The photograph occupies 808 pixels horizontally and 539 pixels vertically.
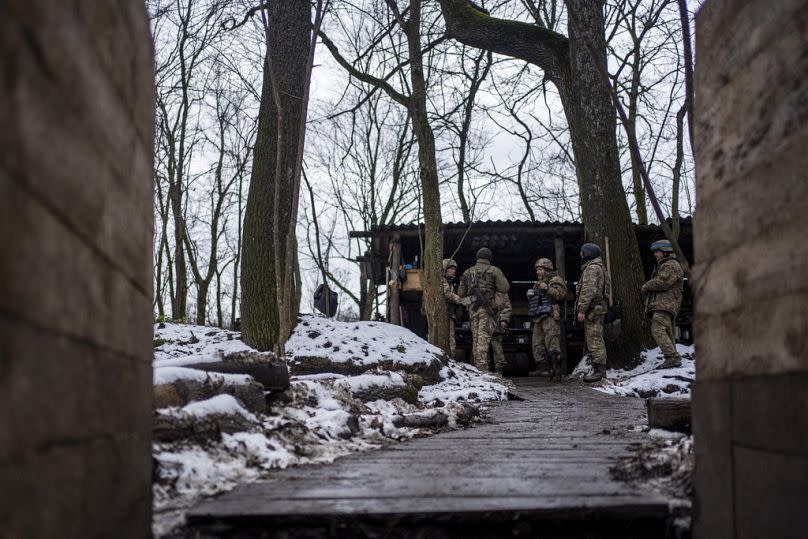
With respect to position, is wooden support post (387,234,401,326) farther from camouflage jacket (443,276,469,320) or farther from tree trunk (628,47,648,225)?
tree trunk (628,47,648,225)

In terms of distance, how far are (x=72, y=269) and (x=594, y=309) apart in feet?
34.1

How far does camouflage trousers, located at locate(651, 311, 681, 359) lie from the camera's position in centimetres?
1038

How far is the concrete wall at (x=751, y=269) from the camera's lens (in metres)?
1.79

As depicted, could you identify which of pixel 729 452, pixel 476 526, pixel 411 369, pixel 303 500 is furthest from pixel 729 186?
pixel 411 369

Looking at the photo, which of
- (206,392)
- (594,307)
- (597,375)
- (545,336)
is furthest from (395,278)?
(206,392)

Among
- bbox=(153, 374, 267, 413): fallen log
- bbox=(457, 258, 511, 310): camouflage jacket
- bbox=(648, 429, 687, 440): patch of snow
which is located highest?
bbox=(457, 258, 511, 310): camouflage jacket

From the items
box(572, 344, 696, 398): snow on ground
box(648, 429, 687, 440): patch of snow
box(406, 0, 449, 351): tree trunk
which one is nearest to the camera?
box(648, 429, 687, 440): patch of snow

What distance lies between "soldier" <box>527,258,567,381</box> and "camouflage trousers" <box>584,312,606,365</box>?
1036 millimetres

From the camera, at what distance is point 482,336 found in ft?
42.2

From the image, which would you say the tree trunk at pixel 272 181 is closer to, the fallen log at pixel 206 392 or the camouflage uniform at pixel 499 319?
the camouflage uniform at pixel 499 319

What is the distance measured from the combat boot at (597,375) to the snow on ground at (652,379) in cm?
10

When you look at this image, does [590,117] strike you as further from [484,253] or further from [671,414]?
[671,414]

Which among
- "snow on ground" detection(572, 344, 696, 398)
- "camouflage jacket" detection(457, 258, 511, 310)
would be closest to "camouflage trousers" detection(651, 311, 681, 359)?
"snow on ground" detection(572, 344, 696, 398)

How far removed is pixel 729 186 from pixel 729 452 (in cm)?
78
